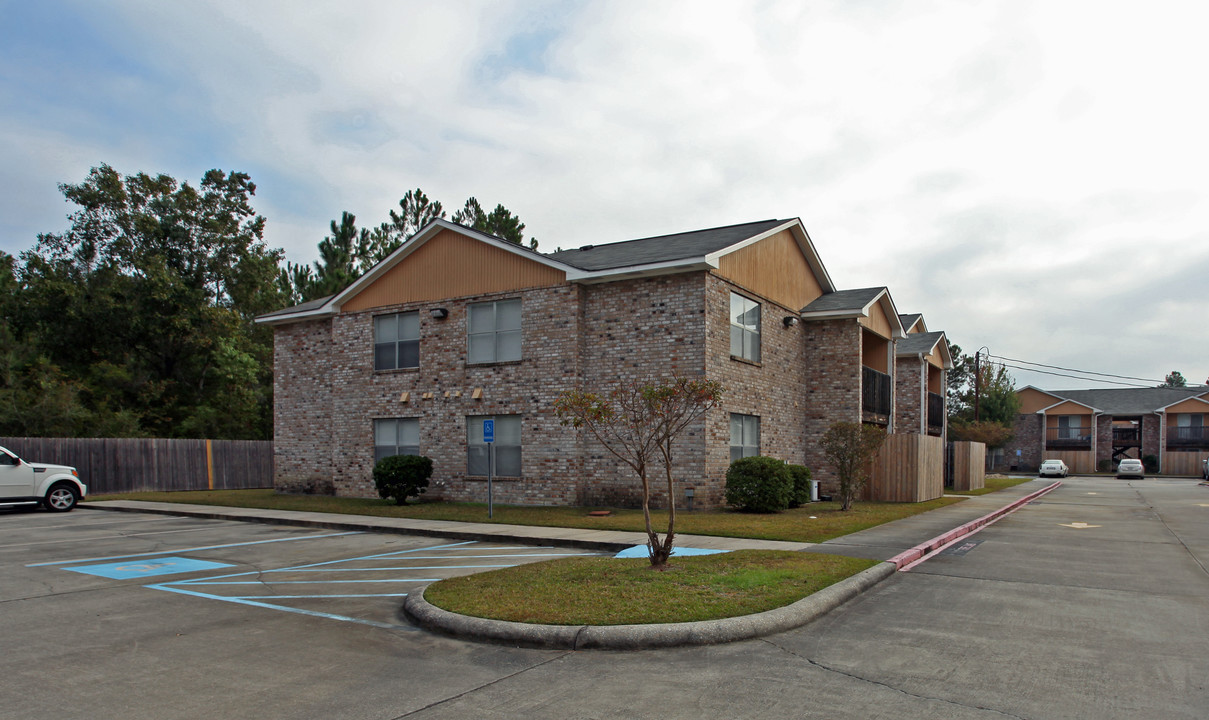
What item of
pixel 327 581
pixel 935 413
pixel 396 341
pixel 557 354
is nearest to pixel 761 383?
pixel 557 354

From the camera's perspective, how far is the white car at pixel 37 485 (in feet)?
63.7

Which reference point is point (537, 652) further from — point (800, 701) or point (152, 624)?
point (152, 624)

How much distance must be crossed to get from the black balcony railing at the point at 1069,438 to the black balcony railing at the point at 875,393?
51.9 meters

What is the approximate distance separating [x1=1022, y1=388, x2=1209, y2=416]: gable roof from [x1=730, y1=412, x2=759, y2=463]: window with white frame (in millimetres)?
59970

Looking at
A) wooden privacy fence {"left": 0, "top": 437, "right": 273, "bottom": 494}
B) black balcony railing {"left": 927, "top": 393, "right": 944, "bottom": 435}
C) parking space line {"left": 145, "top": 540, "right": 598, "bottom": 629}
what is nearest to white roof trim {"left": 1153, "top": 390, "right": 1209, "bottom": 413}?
black balcony railing {"left": 927, "top": 393, "right": 944, "bottom": 435}

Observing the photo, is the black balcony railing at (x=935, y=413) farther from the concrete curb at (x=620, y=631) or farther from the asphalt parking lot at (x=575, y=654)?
the concrete curb at (x=620, y=631)

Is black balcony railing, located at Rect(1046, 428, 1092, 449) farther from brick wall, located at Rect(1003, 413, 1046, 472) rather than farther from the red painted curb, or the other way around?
the red painted curb

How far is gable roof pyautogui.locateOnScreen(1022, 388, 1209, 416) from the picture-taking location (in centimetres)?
6506

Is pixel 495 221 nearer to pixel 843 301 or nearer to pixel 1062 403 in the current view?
pixel 843 301

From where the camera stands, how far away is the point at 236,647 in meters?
6.63

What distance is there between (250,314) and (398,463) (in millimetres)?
26741

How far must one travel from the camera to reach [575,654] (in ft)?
21.0

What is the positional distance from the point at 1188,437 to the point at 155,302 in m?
75.2

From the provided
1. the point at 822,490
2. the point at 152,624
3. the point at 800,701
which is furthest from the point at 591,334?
the point at 800,701
